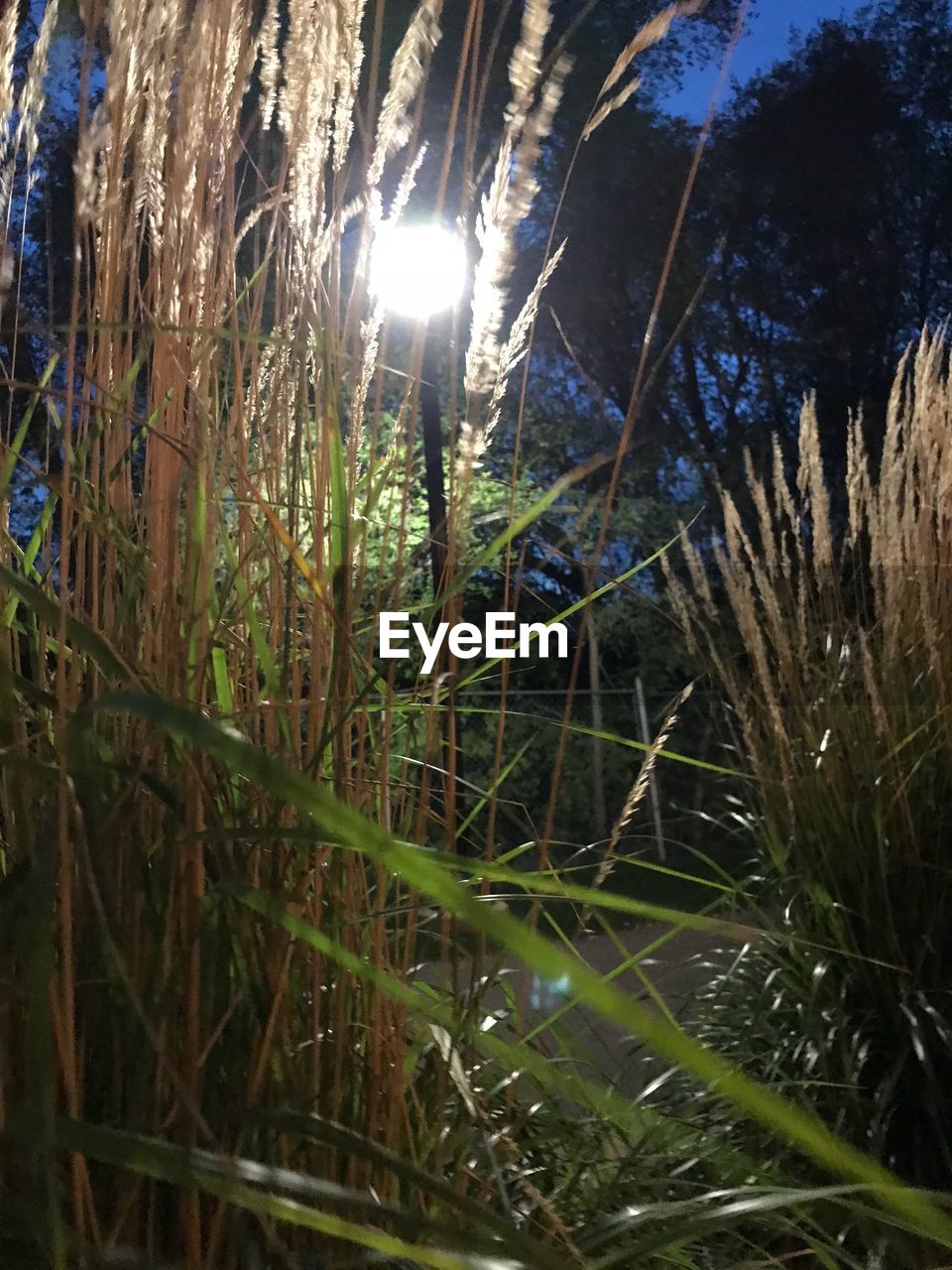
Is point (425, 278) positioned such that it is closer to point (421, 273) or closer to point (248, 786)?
point (421, 273)

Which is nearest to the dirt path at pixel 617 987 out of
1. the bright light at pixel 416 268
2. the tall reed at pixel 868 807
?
the tall reed at pixel 868 807

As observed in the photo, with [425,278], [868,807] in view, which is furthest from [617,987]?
[868,807]

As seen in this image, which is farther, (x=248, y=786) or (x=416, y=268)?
(x=416, y=268)

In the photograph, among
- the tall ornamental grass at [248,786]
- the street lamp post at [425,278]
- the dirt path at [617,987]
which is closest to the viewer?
the tall ornamental grass at [248,786]

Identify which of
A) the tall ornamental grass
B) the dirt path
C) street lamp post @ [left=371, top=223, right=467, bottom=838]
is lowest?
the dirt path

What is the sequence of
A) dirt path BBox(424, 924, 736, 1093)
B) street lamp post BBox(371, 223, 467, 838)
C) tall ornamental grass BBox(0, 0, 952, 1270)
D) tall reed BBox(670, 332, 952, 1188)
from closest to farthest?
tall ornamental grass BBox(0, 0, 952, 1270) → street lamp post BBox(371, 223, 467, 838) → dirt path BBox(424, 924, 736, 1093) → tall reed BBox(670, 332, 952, 1188)

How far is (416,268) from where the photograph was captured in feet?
3.00

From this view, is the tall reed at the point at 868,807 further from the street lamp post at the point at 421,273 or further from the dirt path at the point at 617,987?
the street lamp post at the point at 421,273

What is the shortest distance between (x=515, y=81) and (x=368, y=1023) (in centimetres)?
57

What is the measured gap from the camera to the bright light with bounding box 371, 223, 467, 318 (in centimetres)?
79

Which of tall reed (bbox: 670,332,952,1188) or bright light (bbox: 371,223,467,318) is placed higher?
bright light (bbox: 371,223,467,318)

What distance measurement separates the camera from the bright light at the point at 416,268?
79 centimetres

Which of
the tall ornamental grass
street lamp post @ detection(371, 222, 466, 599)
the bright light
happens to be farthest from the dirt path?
the bright light

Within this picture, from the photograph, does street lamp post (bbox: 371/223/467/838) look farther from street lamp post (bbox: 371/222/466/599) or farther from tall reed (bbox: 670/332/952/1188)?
tall reed (bbox: 670/332/952/1188)
